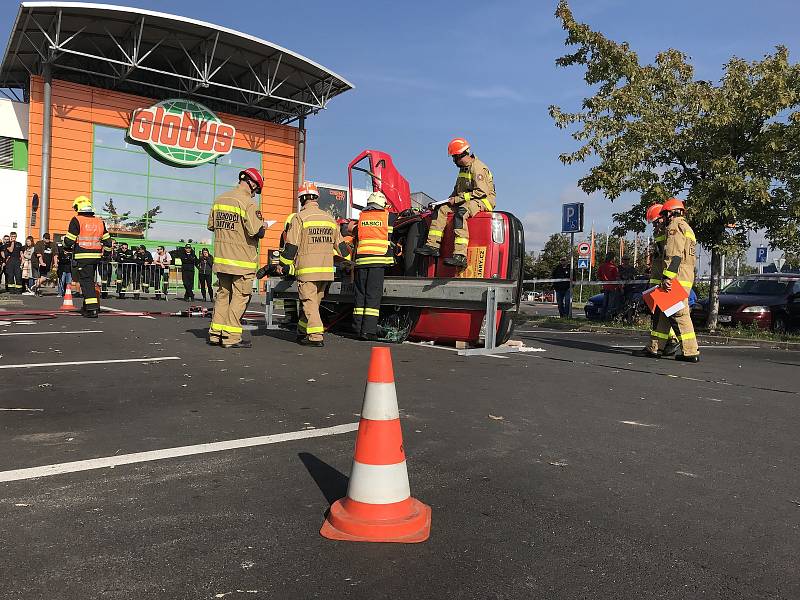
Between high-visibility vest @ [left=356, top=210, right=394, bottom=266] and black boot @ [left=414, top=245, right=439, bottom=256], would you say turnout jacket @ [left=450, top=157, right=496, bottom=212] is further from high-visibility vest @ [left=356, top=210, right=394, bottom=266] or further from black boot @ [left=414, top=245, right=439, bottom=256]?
high-visibility vest @ [left=356, top=210, right=394, bottom=266]

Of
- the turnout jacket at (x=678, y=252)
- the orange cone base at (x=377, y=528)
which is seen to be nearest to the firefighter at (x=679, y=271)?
the turnout jacket at (x=678, y=252)

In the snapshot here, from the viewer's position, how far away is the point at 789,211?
38.4ft

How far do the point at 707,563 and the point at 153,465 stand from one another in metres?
2.36

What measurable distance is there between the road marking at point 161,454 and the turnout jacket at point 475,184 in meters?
4.63

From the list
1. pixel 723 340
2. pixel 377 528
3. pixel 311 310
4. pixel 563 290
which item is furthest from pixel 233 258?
pixel 563 290

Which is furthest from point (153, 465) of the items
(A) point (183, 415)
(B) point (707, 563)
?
(B) point (707, 563)

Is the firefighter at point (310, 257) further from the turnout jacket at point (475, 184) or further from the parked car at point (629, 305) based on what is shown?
the parked car at point (629, 305)

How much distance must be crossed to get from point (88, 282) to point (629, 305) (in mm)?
11626

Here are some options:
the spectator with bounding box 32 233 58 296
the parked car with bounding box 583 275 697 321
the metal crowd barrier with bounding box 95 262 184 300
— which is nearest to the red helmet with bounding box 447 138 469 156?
the parked car with bounding box 583 275 697 321

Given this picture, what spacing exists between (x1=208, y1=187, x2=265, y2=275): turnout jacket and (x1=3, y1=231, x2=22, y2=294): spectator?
46.0ft

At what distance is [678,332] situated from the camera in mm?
7906

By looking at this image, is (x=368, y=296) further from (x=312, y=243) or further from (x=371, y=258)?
(x=312, y=243)

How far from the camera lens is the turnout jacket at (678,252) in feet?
25.8

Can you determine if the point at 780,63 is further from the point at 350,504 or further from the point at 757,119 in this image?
the point at 350,504
